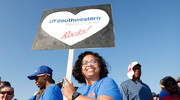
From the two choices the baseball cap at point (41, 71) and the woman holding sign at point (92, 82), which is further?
the baseball cap at point (41, 71)

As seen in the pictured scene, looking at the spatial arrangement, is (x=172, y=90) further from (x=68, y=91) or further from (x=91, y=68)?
(x=68, y=91)

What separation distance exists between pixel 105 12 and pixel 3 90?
3062 millimetres

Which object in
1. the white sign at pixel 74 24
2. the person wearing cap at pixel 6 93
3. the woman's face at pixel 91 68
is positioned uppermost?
the white sign at pixel 74 24

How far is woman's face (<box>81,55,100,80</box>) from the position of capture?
5.12 ft

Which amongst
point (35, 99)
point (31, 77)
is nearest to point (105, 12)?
point (31, 77)

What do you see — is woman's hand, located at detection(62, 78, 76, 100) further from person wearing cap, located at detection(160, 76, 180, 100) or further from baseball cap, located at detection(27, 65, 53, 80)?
person wearing cap, located at detection(160, 76, 180, 100)

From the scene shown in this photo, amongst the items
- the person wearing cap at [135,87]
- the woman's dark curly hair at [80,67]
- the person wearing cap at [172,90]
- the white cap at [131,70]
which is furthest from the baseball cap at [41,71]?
the person wearing cap at [172,90]

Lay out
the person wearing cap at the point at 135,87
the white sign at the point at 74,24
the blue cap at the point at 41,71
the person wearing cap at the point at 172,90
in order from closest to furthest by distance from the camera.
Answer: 1. the blue cap at the point at 41,71
2. the person wearing cap at the point at 135,87
3. the person wearing cap at the point at 172,90
4. the white sign at the point at 74,24

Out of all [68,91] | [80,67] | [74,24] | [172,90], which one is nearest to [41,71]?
[80,67]

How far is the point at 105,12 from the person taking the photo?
361cm

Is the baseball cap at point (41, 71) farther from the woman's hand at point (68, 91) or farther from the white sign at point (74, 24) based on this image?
the woman's hand at point (68, 91)

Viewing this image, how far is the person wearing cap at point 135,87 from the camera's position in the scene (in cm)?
266

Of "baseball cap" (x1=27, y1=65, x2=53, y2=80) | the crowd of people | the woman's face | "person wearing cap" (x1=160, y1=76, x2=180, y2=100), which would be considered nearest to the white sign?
"baseball cap" (x1=27, y1=65, x2=53, y2=80)

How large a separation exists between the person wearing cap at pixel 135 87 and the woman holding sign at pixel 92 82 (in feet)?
4.01
